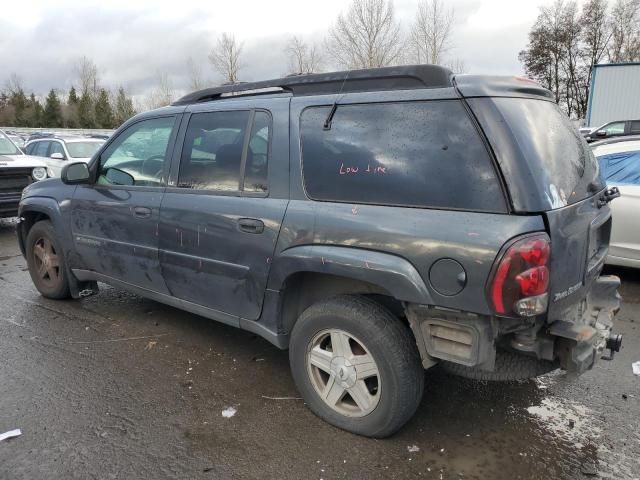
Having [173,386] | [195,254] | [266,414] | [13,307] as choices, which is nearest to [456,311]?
[266,414]

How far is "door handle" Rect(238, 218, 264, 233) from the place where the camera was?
3055 mm

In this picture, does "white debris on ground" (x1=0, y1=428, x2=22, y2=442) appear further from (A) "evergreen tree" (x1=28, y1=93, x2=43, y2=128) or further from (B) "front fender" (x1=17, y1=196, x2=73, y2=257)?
(A) "evergreen tree" (x1=28, y1=93, x2=43, y2=128)

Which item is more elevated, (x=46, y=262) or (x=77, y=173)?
(x=77, y=173)

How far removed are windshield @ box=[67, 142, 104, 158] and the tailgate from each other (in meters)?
11.9

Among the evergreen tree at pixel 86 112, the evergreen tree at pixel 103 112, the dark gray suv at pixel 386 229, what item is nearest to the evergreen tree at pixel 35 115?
the evergreen tree at pixel 86 112

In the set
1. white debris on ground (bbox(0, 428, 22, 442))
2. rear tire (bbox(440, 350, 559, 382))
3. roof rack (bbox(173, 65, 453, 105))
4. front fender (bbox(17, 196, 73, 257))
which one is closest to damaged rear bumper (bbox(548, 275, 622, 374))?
rear tire (bbox(440, 350, 559, 382))

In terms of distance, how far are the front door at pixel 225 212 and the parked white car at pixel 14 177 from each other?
22.3ft

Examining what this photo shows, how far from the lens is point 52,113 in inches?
2387

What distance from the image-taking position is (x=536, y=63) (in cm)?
4869

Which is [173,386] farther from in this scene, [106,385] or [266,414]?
[266,414]

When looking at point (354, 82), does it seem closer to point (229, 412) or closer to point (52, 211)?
point (229, 412)

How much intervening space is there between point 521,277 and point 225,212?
1846mm

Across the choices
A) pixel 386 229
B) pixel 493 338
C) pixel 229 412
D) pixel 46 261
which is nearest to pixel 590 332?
pixel 493 338

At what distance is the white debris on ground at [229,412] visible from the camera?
314 centimetres
